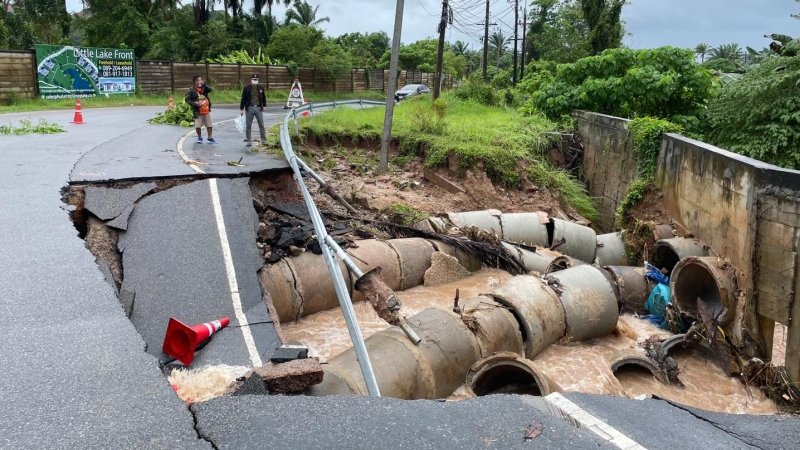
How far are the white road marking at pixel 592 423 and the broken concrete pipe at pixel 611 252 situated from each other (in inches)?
300

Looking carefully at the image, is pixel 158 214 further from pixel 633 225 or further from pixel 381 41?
pixel 381 41

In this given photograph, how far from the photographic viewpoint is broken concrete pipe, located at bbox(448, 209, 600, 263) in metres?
11.4

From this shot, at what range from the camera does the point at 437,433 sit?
11.8ft

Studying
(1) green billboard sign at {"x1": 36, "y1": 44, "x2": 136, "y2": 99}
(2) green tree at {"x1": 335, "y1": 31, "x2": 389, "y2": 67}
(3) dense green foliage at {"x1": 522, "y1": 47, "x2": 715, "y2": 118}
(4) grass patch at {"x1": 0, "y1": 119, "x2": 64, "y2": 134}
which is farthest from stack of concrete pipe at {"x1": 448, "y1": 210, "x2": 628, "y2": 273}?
(2) green tree at {"x1": 335, "y1": 31, "x2": 389, "y2": 67}

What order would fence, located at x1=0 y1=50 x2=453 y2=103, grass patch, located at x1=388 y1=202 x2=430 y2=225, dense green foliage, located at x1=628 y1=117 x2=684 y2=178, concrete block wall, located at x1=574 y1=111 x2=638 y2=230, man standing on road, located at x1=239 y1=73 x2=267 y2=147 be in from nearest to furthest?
grass patch, located at x1=388 y1=202 x2=430 y2=225, dense green foliage, located at x1=628 y1=117 x2=684 y2=178, man standing on road, located at x1=239 y1=73 x2=267 y2=147, concrete block wall, located at x1=574 y1=111 x2=638 y2=230, fence, located at x1=0 y1=50 x2=453 y2=103

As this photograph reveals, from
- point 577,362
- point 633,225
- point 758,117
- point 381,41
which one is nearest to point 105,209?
point 577,362

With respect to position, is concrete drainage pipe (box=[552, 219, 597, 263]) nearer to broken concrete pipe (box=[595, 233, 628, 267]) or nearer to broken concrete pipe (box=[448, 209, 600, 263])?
broken concrete pipe (box=[448, 209, 600, 263])

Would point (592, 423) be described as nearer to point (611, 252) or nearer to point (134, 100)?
point (611, 252)

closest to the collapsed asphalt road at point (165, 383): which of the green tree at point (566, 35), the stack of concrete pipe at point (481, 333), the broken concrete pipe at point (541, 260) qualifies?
the stack of concrete pipe at point (481, 333)

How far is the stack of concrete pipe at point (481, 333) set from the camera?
18.7ft

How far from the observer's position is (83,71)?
24.9 meters

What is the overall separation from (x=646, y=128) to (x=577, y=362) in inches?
266

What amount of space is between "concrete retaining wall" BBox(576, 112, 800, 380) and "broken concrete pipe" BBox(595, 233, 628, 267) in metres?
1.15

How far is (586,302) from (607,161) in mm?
7174
